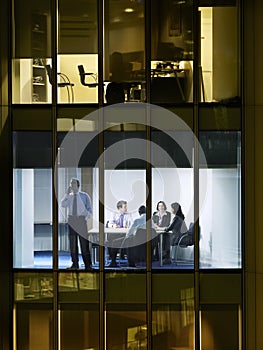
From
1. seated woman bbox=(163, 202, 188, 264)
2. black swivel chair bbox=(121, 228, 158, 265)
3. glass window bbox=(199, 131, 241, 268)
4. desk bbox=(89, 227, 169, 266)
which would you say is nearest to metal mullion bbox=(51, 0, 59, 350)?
desk bbox=(89, 227, 169, 266)

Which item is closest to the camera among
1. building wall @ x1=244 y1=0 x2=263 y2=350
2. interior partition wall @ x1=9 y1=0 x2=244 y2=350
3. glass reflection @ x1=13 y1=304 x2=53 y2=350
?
building wall @ x1=244 y1=0 x2=263 y2=350

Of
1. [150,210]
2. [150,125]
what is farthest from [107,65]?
[150,210]

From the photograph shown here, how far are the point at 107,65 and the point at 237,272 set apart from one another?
4468mm

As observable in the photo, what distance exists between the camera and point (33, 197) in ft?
76.9

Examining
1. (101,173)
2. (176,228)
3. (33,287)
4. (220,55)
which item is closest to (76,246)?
(33,287)

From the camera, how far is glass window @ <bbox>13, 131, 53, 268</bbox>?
23.4m

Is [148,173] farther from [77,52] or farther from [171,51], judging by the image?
[77,52]

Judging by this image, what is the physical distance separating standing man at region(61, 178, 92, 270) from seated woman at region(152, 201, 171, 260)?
3.96ft

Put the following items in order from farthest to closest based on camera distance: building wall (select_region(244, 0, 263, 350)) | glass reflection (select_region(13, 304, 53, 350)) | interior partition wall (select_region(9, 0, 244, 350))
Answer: glass reflection (select_region(13, 304, 53, 350)), interior partition wall (select_region(9, 0, 244, 350)), building wall (select_region(244, 0, 263, 350))

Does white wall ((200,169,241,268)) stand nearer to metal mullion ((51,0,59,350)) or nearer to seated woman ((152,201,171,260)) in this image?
seated woman ((152,201,171,260))

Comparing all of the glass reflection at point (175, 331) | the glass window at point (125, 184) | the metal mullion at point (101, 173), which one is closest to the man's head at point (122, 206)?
the glass window at point (125, 184)

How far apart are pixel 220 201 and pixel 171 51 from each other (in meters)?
2.88

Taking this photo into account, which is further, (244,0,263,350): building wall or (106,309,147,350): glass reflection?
(106,309,147,350): glass reflection

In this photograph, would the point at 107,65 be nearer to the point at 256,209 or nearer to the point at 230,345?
the point at 256,209
